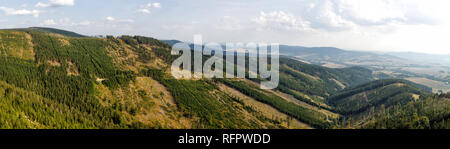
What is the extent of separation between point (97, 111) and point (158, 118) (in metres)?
43.3

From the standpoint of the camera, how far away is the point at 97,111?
158 meters
